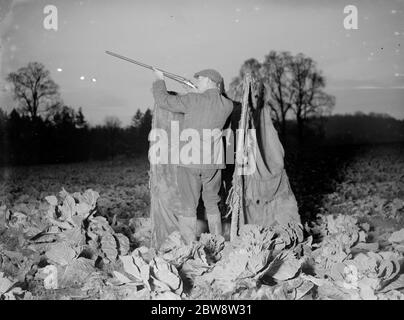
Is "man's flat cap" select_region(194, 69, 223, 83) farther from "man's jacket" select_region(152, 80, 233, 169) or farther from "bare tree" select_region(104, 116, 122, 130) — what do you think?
"bare tree" select_region(104, 116, 122, 130)

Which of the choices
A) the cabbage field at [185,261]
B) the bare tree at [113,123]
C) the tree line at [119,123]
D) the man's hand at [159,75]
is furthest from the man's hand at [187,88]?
the bare tree at [113,123]

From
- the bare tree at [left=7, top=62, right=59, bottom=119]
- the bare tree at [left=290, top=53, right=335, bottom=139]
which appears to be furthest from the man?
the bare tree at [left=290, top=53, right=335, bottom=139]

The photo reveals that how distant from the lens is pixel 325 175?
34.3 feet

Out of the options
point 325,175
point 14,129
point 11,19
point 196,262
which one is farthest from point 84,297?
point 14,129

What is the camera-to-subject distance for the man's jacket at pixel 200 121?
4137 millimetres

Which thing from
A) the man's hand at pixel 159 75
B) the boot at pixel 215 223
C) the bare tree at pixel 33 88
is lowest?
the boot at pixel 215 223

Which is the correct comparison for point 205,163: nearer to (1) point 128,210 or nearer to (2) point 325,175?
(1) point 128,210

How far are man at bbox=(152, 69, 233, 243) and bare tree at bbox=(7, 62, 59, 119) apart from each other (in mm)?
6193

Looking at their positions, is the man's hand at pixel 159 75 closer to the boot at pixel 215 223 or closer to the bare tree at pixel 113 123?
the boot at pixel 215 223

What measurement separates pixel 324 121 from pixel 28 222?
11211mm

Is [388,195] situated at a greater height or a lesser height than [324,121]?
lesser

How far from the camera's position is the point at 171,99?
161 inches

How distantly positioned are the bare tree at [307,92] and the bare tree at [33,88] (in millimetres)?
6374

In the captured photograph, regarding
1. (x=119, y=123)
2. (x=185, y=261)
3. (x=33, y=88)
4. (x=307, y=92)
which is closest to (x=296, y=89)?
(x=307, y=92)
